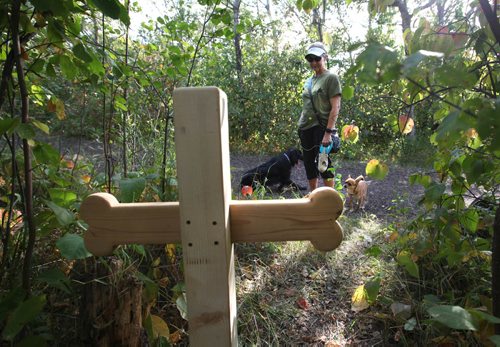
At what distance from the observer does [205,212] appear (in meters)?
0.78

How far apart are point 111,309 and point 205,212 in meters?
1.01

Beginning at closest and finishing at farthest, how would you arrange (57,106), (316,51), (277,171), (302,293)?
1. (57,106)
2. (302,293)
3. (316,51)
4. (277,171)

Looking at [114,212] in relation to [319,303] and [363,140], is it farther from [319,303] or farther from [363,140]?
[363,140]

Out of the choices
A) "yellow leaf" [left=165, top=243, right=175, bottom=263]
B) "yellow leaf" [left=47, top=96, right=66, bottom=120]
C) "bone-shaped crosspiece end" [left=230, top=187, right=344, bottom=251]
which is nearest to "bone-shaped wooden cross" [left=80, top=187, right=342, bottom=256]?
"bone-shaped crosspiece end" [left=230, top=187, right=344, bottom=251]

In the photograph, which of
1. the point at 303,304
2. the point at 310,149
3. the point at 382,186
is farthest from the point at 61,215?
the point at 382,186

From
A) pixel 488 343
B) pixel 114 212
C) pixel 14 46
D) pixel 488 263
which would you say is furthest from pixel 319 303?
pixel 14 46

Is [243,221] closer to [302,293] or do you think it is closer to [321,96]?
[302,293]

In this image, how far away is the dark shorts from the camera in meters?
3.98

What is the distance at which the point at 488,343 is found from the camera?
129 centimetres

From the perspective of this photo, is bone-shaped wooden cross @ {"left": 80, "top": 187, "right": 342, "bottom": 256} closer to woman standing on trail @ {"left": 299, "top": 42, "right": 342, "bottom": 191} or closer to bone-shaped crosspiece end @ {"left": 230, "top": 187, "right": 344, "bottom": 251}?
bone-shaped crosspiece end @ {"left": 230, "top": 187, "right": 344, "bottom": 251}

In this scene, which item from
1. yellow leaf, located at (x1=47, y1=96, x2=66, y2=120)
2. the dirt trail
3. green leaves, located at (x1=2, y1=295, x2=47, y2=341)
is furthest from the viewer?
the dirt trail

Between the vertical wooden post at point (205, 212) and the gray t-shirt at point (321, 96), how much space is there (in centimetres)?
304

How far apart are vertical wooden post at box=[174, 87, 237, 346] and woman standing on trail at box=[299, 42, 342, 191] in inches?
119

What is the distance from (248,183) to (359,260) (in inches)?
81.0
